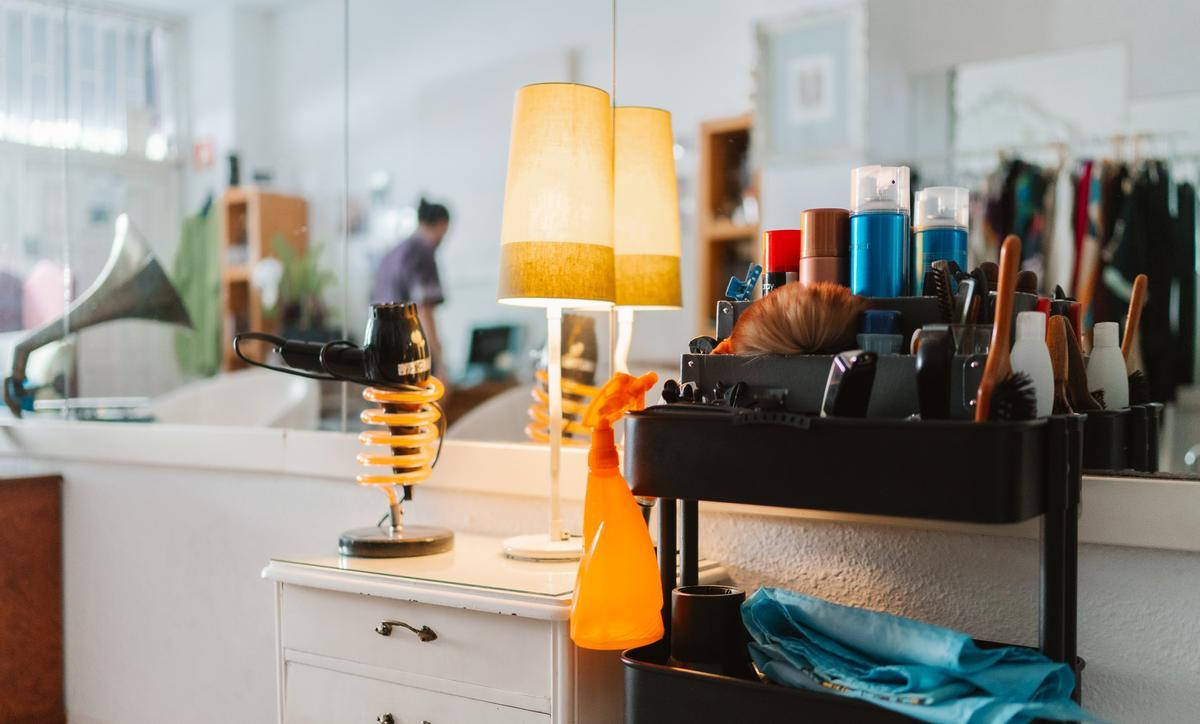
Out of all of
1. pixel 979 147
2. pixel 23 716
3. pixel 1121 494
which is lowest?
pixel 23 716

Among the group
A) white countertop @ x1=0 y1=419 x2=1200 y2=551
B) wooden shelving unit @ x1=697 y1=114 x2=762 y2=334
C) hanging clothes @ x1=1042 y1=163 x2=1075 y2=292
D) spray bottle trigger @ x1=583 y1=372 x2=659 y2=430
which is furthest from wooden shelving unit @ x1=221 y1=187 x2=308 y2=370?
hanging clothes @ x1=1042 y1=163 x2=1075 y2=292

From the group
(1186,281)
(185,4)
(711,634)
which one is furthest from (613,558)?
(185,4)

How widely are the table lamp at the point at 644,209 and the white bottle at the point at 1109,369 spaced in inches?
22.7

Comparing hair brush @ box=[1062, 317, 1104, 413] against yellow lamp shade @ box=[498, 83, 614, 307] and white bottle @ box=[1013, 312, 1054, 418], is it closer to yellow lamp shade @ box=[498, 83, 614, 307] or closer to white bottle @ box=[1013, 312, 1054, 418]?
white bottle @ box=[1013, 312, 1054, 418]

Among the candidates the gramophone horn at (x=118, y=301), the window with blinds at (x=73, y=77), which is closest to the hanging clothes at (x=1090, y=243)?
the gramophone horn at (x=118, y=301)

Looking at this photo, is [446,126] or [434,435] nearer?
[434,435]

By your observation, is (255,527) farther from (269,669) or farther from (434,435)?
(434,435)

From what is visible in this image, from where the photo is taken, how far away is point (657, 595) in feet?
3.74

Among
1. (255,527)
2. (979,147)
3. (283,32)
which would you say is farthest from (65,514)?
(979,147)

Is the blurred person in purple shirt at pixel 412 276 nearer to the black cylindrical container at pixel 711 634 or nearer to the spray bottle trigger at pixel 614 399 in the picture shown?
the spray bottle trigger at pixel 614 399

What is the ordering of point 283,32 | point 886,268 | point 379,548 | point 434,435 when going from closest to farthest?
1. point 886,268
2. point 379,548
3. point 434,435
4. point 283,32

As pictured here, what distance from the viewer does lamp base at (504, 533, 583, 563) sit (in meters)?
1.37

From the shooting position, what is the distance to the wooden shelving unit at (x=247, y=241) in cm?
273

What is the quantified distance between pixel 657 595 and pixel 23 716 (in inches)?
69.5
